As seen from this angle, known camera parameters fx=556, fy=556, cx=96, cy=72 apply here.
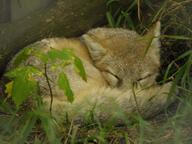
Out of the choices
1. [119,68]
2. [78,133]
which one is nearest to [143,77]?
[119,68]

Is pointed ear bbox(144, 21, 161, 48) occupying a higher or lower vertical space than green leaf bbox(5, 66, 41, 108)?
lower

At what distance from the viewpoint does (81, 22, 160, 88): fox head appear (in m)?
4.03

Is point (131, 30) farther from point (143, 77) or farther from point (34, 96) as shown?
point (34, 96)

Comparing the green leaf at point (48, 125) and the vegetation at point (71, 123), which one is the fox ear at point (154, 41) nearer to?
the vegetation at point (71, 123)

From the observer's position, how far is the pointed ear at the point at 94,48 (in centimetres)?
416

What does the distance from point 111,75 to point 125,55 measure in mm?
183

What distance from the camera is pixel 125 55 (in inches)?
162

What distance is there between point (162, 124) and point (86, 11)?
145cm

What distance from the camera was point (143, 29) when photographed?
4613mm

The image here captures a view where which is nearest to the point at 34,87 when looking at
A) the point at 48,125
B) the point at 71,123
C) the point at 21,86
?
the point at 21,86

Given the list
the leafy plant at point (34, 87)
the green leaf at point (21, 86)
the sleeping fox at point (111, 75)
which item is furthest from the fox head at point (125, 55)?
the green leaf at point (21, 86)

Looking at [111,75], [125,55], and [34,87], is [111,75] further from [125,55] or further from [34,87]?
[34,87]

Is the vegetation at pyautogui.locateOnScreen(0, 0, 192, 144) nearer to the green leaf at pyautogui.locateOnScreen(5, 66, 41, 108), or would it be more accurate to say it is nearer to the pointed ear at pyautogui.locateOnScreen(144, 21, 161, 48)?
the green leaf at pyautogui.locateOnScreen(5, 66, 41, 108)

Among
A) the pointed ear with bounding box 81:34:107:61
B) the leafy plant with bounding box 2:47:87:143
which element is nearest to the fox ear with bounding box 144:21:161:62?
the pointed ear with bounding box 81:34:107:61
